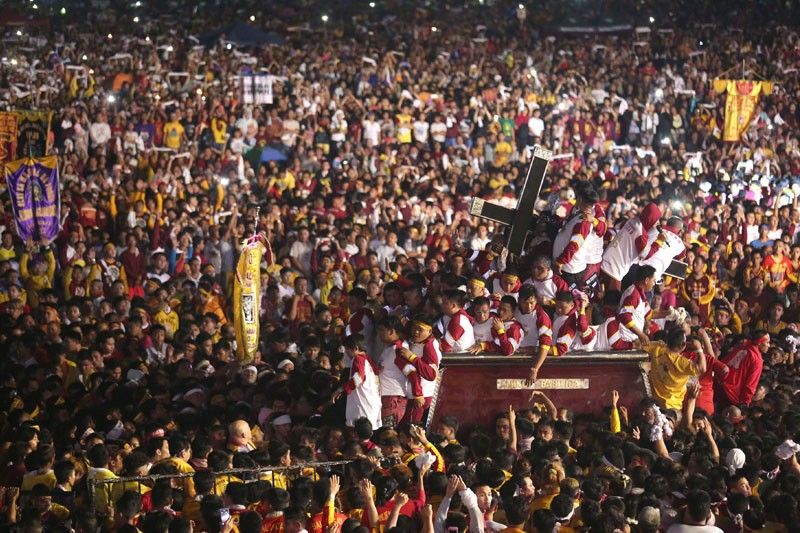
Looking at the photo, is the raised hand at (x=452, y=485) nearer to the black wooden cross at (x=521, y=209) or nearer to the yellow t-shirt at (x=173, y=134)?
the black wooden cross at (x=521, y=209)

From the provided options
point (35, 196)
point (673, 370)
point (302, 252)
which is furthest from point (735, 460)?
point (35, 196)

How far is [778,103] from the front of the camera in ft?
76.8

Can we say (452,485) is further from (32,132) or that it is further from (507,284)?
(32,132)

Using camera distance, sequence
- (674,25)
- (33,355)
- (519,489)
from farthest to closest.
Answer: (674,25)
(33,355)
(519,489)

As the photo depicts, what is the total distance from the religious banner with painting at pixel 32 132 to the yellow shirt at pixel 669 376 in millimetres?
8798

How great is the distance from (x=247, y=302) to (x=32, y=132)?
17.5 ft

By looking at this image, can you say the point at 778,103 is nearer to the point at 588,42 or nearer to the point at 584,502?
the point at 588,42

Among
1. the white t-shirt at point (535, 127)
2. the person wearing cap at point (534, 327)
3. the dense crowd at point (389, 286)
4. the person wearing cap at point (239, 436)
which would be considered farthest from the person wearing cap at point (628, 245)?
the white t-shirt at point (535, 127)

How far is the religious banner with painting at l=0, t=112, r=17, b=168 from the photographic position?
15453mm

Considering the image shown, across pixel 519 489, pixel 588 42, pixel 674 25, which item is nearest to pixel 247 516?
pixel 519 489

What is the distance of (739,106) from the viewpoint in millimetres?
22375

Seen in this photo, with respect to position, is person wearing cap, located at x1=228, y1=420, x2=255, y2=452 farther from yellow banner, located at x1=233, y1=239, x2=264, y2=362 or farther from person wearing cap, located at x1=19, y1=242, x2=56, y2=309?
person wearing cap, located at x1=19, y1=242, x2=56, y2=309

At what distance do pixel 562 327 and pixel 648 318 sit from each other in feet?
3.86

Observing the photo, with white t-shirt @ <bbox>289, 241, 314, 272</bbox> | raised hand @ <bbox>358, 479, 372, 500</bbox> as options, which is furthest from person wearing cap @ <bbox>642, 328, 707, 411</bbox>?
white t-shirt @ <bbox>289, 241, 314, 272</bbox>
